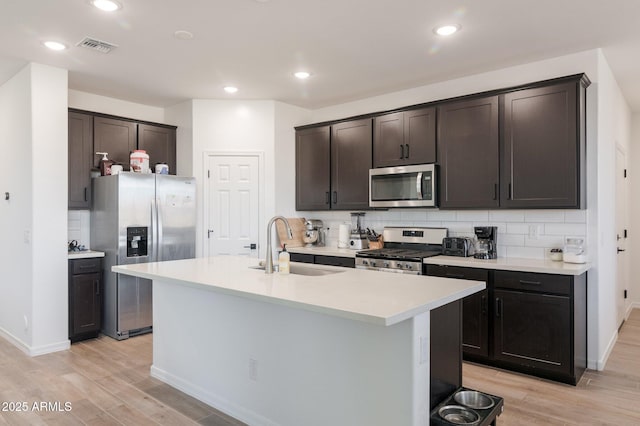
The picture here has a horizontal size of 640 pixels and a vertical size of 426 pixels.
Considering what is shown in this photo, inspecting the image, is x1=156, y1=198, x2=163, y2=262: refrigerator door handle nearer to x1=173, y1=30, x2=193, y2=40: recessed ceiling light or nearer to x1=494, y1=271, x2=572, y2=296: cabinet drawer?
x1=173, y1=30, x2=193, y2=40: recessed ceiling light

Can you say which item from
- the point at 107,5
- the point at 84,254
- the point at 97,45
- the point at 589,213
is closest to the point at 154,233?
the point at 84,254

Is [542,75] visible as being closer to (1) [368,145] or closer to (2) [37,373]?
(1) [368,145]

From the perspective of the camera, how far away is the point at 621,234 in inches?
192

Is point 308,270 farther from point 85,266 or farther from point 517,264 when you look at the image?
point 85,266

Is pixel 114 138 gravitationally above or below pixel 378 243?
above

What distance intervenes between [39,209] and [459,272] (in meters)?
3.89

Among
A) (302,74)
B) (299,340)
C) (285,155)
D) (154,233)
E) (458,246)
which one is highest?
(302,74)

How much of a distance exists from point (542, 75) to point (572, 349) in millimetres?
2384

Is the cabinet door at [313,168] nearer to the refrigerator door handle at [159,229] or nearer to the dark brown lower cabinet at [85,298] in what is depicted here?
the refrigerator door handle at [159,229]

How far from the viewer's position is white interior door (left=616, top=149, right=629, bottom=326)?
4.52 m

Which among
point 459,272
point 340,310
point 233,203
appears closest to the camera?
point 340,310

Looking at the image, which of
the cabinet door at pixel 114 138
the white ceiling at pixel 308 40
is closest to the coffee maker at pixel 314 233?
the white ceiling at pixel 308 40

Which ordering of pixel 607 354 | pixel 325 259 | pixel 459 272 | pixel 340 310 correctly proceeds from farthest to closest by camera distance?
1. pixel 325 259
2. pixel 607 354
3. pixel 459 272
4. pixel 340 310

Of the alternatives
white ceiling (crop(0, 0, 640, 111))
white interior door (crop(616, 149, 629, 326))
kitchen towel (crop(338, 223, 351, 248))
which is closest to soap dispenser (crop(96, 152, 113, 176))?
white ceiling (crop(0, 0, 640, 111))
